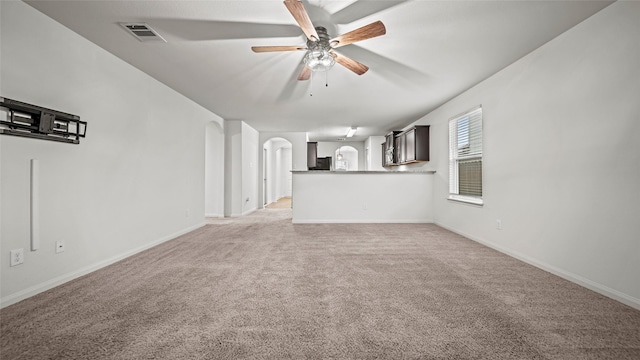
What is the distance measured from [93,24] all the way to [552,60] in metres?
4.44

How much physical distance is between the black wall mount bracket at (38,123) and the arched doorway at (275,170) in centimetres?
576

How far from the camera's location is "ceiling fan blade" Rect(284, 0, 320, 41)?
172 centimetres

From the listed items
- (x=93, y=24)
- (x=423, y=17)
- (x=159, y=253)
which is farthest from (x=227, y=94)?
(x=423, y=17)

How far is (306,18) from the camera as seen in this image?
6.25 feet

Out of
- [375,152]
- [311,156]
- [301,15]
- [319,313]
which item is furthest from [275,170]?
[319,313]

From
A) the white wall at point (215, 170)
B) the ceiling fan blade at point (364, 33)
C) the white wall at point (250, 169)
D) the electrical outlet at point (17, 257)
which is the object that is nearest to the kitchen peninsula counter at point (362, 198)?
the white wall at point (250, 169)

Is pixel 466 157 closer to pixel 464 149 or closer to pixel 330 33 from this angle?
pixel 464 149

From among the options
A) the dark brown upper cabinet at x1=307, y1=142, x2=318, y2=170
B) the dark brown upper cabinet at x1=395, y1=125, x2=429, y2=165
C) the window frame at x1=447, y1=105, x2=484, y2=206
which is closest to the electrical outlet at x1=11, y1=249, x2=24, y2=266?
the window frame at x1=447, y1=105, x2=484, y2=206

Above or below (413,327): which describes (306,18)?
above

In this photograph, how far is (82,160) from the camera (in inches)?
100

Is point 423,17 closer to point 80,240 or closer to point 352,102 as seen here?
point 352,102

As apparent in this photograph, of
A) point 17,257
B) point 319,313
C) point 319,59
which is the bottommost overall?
point 319,313

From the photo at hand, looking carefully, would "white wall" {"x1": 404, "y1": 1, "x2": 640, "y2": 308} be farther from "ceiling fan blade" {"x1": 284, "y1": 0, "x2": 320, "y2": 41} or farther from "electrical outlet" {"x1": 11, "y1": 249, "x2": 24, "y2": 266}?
"electrical outlet" {"x1": 11, "y1": 249, "x2": 24, "y2": 266}

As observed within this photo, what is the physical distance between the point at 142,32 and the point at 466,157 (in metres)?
4.60
